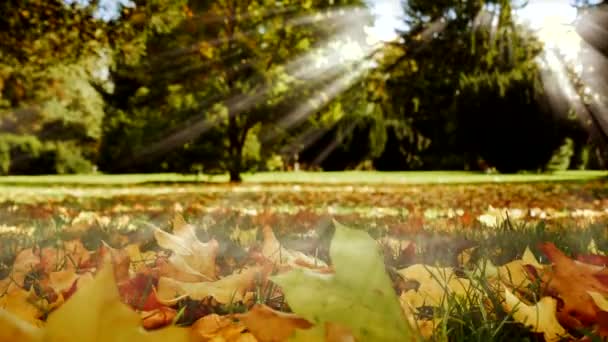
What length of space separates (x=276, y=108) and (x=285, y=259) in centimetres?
1462

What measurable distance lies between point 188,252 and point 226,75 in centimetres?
1470

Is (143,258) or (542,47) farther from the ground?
(542,47)

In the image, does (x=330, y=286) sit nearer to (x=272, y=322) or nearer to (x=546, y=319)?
(x=272, y=322)

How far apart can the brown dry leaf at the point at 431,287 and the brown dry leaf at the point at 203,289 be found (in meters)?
0.32

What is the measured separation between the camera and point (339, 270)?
0.64 m

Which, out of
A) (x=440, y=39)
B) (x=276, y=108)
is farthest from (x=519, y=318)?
(x=440, y=39)

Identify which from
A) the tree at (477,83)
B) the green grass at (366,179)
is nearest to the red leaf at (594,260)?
the green grass at (366,179)

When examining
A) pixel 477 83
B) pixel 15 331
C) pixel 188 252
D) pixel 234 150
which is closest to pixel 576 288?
pixel 188 252

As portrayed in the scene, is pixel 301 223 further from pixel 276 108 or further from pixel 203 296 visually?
pixel 276 108

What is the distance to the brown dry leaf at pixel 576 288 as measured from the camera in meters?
0.95

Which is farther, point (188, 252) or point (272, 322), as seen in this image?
point (188, 252)

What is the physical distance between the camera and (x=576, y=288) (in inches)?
39.4

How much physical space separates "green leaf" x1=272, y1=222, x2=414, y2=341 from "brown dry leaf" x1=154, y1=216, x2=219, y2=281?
0.63m

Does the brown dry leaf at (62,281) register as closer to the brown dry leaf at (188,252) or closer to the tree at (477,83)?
the brown dry leaf at (188,252)
